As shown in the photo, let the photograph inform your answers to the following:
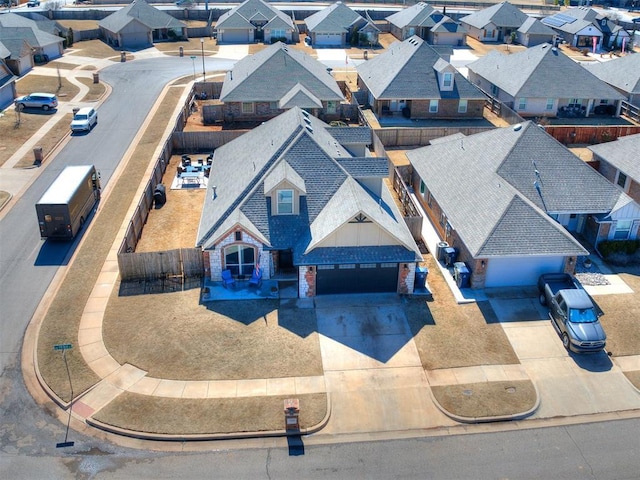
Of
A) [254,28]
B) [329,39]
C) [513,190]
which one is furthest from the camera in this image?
[329,39]

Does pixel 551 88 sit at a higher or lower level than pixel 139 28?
lower

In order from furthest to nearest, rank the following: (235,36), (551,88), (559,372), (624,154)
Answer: (235,36) → (551,88) → (624,154) → (559,372)

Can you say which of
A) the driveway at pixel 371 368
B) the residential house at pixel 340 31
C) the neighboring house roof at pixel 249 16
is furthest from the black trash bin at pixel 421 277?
the neighboring house roof at pixel 249 16

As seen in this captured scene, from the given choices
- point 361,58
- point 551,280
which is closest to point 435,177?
point 551,280

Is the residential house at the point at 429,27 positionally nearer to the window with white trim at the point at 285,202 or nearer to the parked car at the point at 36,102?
the parked car at the point at 36,102

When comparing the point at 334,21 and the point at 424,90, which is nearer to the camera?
the point at 424,90

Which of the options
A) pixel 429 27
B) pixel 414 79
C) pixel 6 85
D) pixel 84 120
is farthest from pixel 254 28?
Answer: pixel 84 120

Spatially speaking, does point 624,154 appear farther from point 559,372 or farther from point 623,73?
point 623,73
